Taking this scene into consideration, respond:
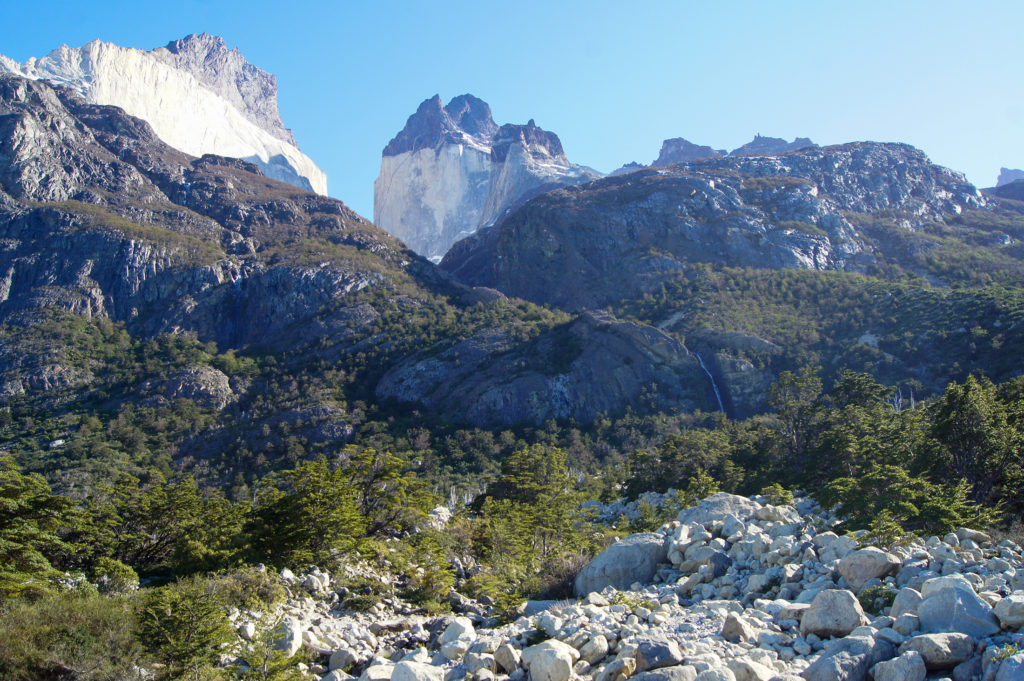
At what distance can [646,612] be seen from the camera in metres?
14.4

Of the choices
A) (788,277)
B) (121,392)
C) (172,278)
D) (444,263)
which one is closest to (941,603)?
(121,392)

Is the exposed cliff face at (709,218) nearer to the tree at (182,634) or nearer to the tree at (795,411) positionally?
the tree at (795,411)

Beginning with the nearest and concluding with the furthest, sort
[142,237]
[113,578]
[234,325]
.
Answer: [113,578] → [142,237] → [234,325]

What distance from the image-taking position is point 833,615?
11562 millimetres

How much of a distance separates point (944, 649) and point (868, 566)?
16.0ft

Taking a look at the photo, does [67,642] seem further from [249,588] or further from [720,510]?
[720,510]

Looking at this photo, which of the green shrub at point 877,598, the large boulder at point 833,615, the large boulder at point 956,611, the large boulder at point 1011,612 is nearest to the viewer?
the large boulder at point 1011,612

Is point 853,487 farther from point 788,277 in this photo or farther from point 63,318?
point 63,318

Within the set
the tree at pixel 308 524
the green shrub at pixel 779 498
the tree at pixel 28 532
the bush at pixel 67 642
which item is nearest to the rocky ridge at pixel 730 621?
the tree at pixel 308 524

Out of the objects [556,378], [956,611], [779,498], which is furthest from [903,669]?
[556,378]

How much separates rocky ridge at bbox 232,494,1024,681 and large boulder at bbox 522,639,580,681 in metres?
0.03

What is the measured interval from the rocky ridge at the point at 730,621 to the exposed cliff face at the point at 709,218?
106 meters

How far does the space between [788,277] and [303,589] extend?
109153 mm

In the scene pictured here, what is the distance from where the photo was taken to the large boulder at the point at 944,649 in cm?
916
